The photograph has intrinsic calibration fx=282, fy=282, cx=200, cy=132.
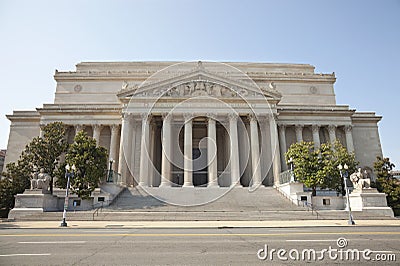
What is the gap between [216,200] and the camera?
3077cm

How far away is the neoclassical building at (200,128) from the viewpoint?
37.9m

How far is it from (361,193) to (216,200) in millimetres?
14211

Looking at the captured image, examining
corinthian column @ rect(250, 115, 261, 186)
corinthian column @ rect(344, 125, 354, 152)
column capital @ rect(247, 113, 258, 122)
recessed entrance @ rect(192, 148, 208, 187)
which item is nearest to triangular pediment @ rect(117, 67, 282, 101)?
column capital @ rect(247, 113, 258, 122)

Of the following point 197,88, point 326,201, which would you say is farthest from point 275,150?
point 197,88

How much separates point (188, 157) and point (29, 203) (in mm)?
18071

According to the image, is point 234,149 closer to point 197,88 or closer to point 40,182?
point 197,88

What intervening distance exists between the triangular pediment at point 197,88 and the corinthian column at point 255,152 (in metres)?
4.29

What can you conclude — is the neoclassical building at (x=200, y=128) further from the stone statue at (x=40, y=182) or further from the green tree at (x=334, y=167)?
the stone statue at (x=40, y=182)

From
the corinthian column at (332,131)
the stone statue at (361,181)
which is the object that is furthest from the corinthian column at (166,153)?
the corinthian column at (332,131)

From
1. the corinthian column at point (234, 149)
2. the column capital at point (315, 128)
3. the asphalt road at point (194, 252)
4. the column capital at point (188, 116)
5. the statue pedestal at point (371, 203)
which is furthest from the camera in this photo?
the column capital at point (315, 128)

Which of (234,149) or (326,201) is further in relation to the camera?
(234,149)

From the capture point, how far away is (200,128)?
46344 millimetres

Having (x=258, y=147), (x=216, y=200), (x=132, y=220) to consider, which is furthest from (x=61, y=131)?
(x=258, y=147)

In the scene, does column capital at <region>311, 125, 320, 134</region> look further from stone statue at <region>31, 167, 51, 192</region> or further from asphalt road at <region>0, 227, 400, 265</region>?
stone statue at <region>31, 167, 51, 192</region>
